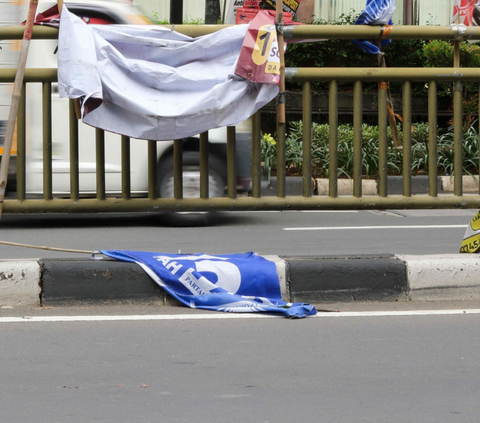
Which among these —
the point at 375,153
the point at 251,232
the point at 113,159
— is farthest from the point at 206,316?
the point at 251,232

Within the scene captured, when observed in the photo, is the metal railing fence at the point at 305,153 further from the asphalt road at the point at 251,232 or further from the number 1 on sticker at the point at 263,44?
the asphalt road at the point at 251,232

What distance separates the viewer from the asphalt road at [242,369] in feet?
9.77

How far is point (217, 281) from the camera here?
4406mm

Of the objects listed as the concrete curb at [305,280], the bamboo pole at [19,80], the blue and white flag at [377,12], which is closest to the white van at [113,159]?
the bamboo pole at [19,80]

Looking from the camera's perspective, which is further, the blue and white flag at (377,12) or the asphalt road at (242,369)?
the blue and white flag at (377,12)

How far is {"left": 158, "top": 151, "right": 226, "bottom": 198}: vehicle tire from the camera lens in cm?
473

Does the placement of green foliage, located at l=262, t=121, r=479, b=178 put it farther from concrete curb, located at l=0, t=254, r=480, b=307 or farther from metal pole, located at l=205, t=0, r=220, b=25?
metal pole, located at l=205, t=0, r=220, b=25

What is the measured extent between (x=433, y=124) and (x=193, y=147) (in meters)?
1.30

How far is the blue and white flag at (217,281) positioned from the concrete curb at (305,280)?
0.21ft

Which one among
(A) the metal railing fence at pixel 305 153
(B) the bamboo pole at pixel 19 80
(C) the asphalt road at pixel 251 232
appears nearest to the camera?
(B) the bamboo pole at pixel 19 80

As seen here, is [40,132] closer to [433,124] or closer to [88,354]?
[88,354]

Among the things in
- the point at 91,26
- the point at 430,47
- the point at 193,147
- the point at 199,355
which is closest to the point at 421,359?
the point at 199,355

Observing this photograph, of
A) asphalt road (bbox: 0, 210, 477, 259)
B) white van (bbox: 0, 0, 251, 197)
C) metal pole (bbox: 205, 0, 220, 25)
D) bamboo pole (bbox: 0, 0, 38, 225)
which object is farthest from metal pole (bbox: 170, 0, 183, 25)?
bamboo pole (bbox: 0, 0, 38, 225)

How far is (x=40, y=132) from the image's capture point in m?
4.82
